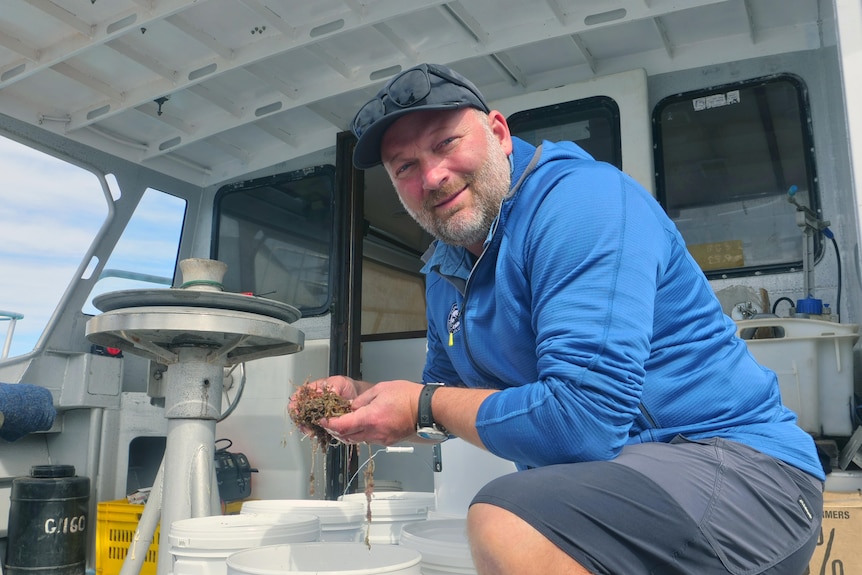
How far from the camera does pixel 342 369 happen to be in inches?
175

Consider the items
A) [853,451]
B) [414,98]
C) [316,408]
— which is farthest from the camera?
[853,451]

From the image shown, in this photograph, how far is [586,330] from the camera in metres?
1.22

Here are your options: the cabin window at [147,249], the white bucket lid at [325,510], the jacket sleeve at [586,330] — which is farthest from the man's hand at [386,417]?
the cabin window at [147,249]

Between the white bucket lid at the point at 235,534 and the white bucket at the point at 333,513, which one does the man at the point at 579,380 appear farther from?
the white bucket at the point at 333,513

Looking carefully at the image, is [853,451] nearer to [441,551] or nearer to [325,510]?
[441,551]

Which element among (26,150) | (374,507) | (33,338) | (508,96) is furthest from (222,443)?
(508,96)

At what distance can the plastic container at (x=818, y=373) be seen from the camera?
2.82 metres

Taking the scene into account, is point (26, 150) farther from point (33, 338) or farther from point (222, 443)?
point (222, 443)

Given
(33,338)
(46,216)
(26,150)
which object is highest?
(26,150)

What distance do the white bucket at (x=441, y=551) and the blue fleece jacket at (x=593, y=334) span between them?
256 millimetres

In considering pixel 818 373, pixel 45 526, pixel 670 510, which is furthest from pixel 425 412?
pixel 45 526

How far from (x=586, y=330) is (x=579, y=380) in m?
0.09

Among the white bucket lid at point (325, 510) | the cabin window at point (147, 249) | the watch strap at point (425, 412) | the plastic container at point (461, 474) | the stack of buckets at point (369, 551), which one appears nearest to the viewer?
the watch strap at point (425, 412)

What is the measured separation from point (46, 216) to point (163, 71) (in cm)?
118
